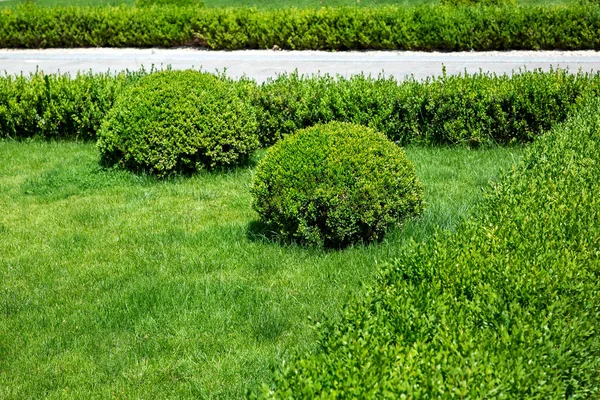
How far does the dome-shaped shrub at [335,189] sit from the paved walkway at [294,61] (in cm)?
760

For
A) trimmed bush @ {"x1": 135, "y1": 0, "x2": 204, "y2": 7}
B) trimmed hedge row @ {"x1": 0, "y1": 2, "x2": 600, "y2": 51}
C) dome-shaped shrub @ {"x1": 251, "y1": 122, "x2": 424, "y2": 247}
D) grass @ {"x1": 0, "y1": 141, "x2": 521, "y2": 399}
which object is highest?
trimmed bush @ {"x1": 135, "y1": 0, "x2": 204, "y2": 7}

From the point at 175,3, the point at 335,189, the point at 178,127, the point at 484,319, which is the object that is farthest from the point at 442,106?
the point at 175,3

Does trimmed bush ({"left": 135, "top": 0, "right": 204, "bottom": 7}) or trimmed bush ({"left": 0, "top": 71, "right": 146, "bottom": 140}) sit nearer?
trimmed bush ({"left": 0, "top": 71, "right": 146, "bottom": 140})

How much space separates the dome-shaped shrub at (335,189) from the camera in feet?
19.3

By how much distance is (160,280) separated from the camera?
18.3 feet

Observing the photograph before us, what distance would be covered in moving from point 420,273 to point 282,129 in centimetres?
527

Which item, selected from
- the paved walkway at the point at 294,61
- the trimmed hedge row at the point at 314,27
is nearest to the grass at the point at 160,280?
the paved walkway at the point at 294,61

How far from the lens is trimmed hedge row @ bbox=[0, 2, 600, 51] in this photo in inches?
603

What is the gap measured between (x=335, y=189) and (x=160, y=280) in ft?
4.79

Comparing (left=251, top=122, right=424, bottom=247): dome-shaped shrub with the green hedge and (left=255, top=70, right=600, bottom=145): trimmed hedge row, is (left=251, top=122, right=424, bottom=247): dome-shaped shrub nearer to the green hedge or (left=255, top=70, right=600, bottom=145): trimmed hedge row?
the green hedge

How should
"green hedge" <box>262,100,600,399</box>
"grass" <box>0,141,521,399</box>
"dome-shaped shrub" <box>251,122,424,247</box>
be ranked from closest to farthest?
"green hedge" <box>262,100,600,399</box> → "grass" <box>0,141,521,399</box> → "dome-shaped shrub" <box>251,122,424,247</box>

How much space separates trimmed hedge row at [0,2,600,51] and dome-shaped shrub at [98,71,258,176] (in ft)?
27.6

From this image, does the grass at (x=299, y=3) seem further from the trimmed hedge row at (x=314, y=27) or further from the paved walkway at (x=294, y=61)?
the paved walkway at (x=294, y=61)

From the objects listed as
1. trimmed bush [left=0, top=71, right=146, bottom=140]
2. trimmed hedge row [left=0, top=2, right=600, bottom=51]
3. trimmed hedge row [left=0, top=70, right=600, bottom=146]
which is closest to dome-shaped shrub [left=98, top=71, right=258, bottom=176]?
trimmed hedge row [left=0, top=70, right=600, bottom=146]
